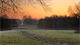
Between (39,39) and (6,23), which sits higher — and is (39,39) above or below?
below

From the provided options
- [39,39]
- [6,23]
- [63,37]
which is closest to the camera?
[39,39]

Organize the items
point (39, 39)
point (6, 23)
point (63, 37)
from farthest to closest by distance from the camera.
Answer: point (6, 23)
point (63, 37)
point (39, 39)

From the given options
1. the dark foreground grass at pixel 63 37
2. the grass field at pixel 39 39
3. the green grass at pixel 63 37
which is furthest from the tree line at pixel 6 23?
the grass field at pixel 39 39

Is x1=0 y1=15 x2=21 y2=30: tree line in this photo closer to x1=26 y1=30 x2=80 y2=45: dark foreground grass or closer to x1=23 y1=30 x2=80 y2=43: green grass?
x1=23 y1=30 x2=80 y2=43: green grass

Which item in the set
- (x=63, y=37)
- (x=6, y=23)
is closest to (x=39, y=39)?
(x=63, y=37)

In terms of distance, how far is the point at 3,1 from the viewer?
1323 cm

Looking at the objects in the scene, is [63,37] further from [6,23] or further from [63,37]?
[6,23]

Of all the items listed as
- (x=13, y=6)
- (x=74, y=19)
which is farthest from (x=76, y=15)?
(x=13, y=6)

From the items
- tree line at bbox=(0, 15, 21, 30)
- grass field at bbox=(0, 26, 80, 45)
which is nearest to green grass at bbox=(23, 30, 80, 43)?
grass field at bbox=(0, 26, 80, 45)

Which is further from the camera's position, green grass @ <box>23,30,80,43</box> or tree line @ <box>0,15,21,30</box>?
tree line @ <box>0,15,21,30</box>

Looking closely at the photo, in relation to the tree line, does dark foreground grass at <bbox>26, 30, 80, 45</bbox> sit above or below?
below

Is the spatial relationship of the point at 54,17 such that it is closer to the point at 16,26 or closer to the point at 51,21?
the point at 51,21

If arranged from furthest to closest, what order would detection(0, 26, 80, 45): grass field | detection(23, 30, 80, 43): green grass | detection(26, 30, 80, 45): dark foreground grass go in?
1. detection(23, 30, 80, 43): green grass
2. detection(26, 30, 80, 45): dark foreground grass
3. detection(0, 26, 80, 45): grass field

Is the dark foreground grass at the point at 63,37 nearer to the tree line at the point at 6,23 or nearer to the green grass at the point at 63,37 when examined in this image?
the green grass at the point at 63,37
